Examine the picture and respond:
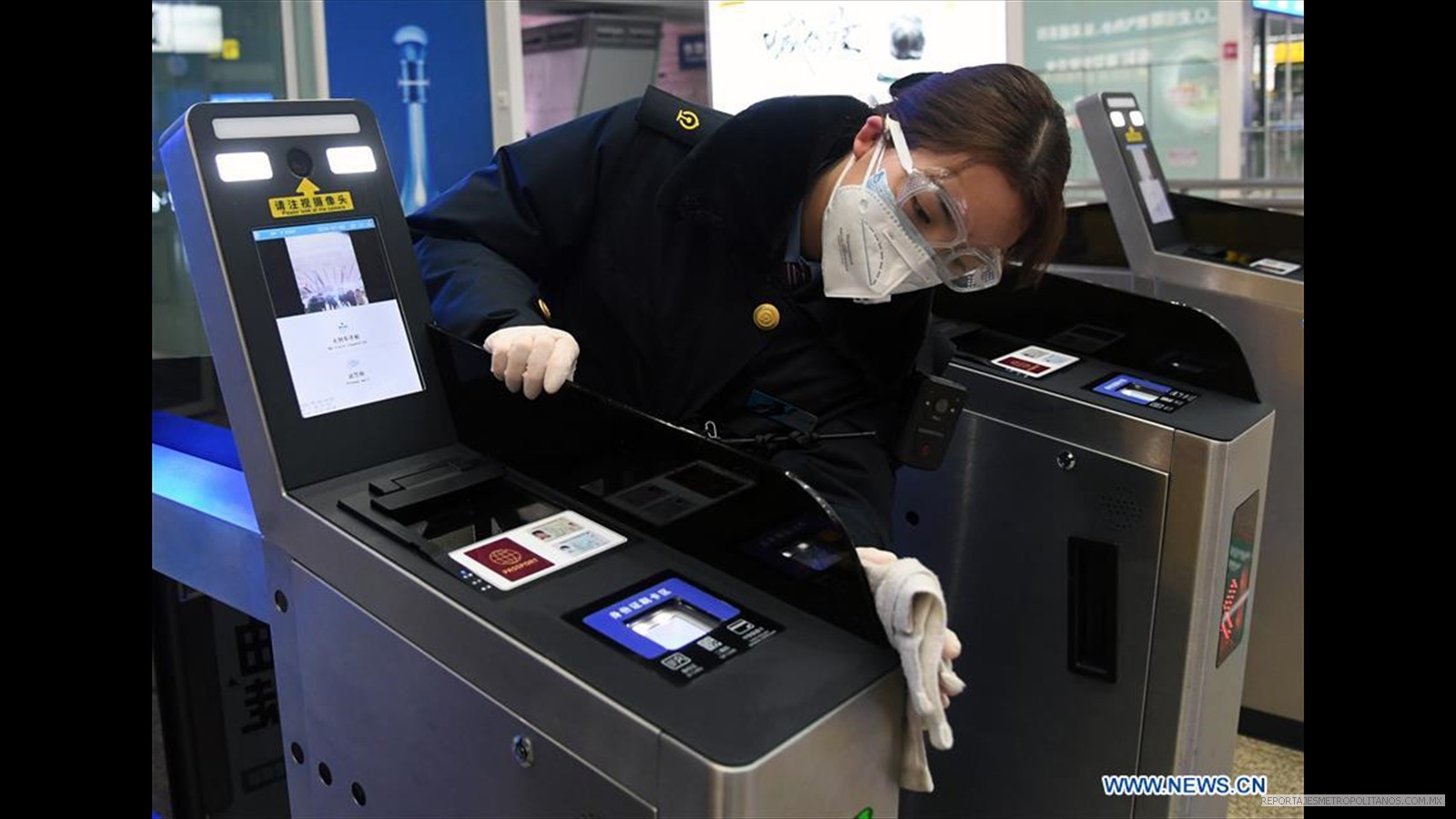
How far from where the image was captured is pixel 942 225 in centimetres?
130

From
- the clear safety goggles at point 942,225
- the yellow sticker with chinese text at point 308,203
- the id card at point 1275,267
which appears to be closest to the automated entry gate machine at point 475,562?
the yellow sticker with chinese text at point 308,203

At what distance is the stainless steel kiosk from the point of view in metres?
1.61

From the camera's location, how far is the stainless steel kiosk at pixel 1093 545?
5.28ft

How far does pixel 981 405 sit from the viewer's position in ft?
5.74

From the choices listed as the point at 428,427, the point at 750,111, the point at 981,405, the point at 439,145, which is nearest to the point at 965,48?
the point at 439,145

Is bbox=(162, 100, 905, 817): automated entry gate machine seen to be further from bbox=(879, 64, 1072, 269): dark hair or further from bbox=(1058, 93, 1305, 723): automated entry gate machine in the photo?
bbox=(1058, 93, 1305, 723): automated entry gate machine

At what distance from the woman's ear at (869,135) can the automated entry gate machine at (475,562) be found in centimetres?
49

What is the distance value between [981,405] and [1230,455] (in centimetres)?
34

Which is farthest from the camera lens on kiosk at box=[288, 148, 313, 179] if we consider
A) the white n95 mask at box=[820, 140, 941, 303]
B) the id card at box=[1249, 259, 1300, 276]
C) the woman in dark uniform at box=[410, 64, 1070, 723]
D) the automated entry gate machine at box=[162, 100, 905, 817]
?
the id card at box=[1249, 259, 1300, 276]

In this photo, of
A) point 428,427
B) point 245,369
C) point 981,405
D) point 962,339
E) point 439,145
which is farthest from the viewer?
point 439,145

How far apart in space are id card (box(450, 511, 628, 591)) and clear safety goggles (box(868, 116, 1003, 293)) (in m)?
0.51

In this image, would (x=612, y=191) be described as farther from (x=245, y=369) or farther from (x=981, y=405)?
(x=981, y=405)

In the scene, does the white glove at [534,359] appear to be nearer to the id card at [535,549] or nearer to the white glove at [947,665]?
the id card at [535,549]

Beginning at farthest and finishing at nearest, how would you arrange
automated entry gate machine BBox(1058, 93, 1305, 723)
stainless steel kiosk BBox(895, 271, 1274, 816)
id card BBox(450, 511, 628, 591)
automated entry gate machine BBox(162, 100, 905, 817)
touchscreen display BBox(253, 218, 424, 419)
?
automated entry gate machine BBox(1058, 93, 1305, 723), stainless steel kiosk BBox(895, 271, 1274, 816), touchscreen display BBox(253, 218, 424, 419), id card BBox(450, 511, 628, 591), automated entry gate machine BBox(162, 100, 905, 817)
